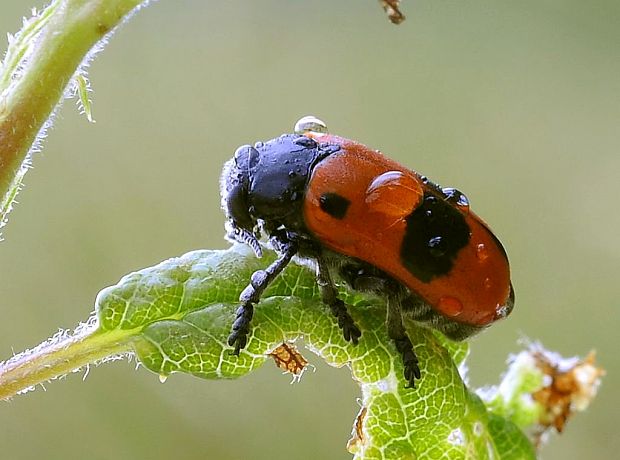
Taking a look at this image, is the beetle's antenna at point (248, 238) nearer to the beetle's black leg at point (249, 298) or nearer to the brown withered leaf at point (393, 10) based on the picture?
the beetle's black leg at point (249, 298)

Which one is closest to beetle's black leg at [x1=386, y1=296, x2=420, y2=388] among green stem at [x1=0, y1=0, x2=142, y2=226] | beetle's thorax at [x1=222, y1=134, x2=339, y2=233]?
beetle's thorax at [x1=222, y1=134, x2=339, y2=233]

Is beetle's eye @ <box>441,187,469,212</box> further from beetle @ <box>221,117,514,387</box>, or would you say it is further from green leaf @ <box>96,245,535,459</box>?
green leaf @ <box>96,245,535,459</box>

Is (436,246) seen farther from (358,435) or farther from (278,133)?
(278,133)

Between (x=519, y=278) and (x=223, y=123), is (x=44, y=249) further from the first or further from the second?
(x=519, y=278)

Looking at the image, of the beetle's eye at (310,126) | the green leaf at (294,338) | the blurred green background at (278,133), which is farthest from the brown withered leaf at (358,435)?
the blurred green background at (278,133)

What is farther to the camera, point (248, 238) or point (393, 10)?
point (248, 238)

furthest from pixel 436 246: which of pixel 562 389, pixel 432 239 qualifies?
pixel 562 389
